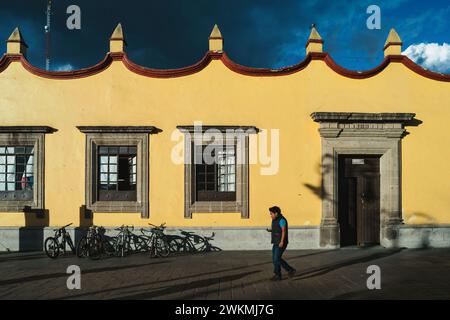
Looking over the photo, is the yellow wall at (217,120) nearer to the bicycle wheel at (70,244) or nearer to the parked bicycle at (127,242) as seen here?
the parked bicycle at (127,242)

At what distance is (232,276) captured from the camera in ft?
31.6

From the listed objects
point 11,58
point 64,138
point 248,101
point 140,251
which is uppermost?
point 11,58

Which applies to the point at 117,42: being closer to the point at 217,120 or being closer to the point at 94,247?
the point at 217,120

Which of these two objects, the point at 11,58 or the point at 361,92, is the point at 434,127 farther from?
the point at 11,58

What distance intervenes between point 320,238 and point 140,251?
5.59 metres

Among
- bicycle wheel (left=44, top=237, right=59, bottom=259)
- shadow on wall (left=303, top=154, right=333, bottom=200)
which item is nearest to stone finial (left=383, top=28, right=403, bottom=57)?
shadow on wall (left=303, top=154, right=333, bottom=200)

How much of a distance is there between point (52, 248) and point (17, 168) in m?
3.10

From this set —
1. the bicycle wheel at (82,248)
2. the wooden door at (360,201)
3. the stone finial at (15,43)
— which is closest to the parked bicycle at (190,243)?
the bicycle wheel at (82,248)

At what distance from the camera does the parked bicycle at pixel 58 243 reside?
12125 mm

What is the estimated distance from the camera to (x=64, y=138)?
13.3 m

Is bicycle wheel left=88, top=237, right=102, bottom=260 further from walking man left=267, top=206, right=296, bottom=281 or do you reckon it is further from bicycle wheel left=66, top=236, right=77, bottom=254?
walking man left=267, top=206, right=296, bottom=281

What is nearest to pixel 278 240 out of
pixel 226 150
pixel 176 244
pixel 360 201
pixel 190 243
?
pixel 190 243

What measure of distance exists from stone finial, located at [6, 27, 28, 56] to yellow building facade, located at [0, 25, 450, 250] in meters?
0.05
